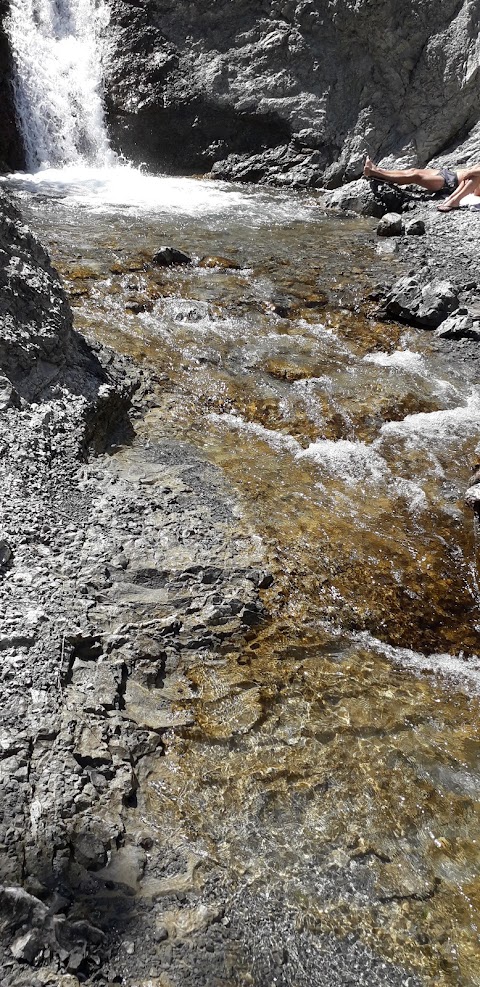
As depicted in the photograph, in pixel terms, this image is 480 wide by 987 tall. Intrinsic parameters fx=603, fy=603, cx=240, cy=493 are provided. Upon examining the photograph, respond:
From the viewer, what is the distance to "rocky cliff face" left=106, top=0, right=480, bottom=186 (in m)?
12.2

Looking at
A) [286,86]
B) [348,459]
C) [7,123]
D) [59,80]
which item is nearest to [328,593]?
[348,459]

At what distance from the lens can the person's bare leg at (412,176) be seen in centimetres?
1118

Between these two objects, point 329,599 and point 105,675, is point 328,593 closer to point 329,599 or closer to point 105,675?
point 329,599

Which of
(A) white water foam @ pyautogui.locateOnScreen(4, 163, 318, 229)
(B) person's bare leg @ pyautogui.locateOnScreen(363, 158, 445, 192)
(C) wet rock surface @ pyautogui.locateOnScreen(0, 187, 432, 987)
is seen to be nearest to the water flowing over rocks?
(C) wet rock surface @ pyautogui.locateOnScreen(0, 187, 432, 987)

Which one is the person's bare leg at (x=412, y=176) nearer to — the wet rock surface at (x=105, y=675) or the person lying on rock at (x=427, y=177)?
the person lying on rock at (x=427, y=177)

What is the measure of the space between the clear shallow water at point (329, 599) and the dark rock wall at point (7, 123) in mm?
5547

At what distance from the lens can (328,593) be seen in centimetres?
342

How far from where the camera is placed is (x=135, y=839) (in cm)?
213

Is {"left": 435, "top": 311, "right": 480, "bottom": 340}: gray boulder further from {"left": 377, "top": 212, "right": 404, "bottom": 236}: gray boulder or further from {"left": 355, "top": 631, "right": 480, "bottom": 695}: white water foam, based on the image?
{"left": 355, "top": 631, "right": 480, "bottom": 695}: white water foam

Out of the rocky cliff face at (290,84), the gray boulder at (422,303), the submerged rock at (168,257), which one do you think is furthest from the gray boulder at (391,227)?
the rocky cliff face at (290,84)

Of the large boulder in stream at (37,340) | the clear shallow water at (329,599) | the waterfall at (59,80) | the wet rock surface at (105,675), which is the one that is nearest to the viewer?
the wet rock surface at (105,675)

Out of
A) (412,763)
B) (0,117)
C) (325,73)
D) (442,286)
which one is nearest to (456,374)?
(442,286)

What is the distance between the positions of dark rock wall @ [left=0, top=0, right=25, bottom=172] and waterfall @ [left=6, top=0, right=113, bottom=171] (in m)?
0.18

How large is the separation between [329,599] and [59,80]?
15.0 meters
